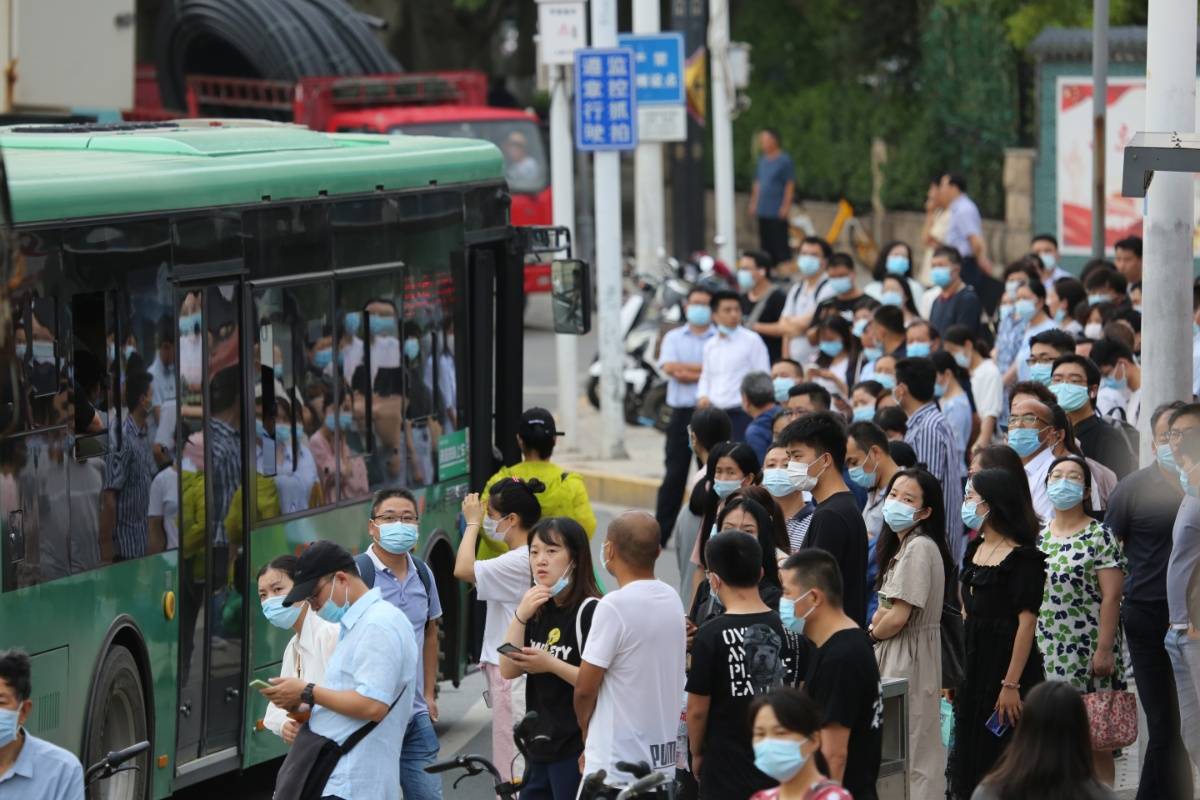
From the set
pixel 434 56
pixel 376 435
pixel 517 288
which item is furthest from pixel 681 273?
pixel 434 56

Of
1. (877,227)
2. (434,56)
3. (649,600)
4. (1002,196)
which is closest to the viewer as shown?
(649,600)

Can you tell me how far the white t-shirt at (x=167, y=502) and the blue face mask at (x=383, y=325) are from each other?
1.83m

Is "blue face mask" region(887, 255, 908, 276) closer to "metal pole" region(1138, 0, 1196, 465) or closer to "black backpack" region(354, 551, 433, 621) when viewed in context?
"metal pole" region(1138, 0, 1196, 465)

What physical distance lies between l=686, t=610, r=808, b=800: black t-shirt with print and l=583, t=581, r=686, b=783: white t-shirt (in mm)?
162

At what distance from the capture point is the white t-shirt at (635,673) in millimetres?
7172

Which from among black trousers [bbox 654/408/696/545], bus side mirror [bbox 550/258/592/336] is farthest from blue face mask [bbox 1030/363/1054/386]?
black trousers [bbox 654/408/696/545]

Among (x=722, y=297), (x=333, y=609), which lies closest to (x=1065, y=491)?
(x=333, y=609)

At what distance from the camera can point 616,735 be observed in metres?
7.23

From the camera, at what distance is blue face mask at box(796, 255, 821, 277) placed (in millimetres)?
17469

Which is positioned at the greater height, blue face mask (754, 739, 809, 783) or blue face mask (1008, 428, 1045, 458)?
blue face mask (1008, 428, 1045, 458)

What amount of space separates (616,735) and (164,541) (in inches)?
106

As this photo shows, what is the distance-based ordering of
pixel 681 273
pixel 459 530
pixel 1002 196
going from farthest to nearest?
pixel 1002 196, pixel 681 273, pixel 459 530

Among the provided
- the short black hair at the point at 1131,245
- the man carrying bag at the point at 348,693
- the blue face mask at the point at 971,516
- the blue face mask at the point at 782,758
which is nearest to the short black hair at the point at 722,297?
the short black hair at the point at 1131,245

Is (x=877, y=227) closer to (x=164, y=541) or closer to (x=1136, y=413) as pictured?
(x=1136, y=413)
